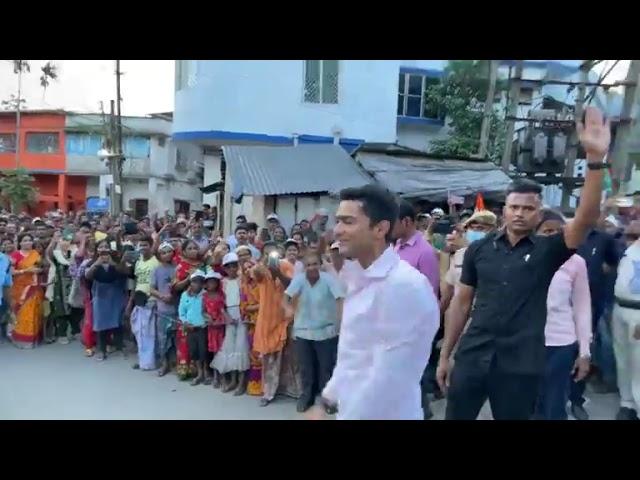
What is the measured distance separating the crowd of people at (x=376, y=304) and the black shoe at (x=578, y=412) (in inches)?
0.6

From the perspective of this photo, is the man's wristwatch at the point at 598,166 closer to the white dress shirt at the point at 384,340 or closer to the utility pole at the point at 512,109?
the white dress shirt at the point at 384,340

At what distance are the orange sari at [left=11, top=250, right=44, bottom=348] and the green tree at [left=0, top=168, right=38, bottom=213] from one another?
21904 millimetres

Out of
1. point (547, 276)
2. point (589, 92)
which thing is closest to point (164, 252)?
point (547, 276)

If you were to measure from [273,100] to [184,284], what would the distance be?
10.4m

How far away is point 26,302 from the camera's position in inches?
328

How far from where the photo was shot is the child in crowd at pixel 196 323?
6699 mm

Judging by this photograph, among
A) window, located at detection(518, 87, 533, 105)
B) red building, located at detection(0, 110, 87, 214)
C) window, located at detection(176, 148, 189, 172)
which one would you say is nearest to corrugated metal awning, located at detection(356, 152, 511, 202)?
window, located at detection(518, 87, 533, 105)

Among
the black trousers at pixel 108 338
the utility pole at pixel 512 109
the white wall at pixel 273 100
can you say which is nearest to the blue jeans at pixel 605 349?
the utility pole at pixel 512 109

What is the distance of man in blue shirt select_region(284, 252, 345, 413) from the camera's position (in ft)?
18.9

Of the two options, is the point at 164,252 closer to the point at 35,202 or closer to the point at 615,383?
the point at 615,383

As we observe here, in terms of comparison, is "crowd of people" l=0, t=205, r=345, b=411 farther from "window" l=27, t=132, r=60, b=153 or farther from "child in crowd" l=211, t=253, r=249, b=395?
"window" l=27, t=132, r=60, b=153

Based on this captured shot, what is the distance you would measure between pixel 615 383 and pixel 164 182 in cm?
2668

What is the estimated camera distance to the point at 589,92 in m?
9.30

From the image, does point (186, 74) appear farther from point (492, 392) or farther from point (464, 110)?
point (492, 392)
